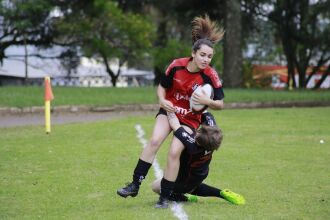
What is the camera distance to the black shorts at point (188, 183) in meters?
8.14

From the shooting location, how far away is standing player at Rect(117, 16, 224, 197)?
8.04 metres

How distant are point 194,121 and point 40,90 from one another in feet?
58.8

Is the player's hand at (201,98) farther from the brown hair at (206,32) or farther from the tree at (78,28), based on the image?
the tree at (78,28)

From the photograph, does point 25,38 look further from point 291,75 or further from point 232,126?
point 232,126

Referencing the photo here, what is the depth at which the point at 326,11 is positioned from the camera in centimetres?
3662

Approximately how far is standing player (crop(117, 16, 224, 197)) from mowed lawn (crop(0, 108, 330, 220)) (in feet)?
1.43

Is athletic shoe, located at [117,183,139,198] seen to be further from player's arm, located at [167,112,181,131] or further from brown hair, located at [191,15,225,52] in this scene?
brown hair, located at [191,15,225,52]

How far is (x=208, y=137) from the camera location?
7.83m

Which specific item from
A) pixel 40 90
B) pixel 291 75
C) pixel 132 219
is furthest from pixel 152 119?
pixel 291 75

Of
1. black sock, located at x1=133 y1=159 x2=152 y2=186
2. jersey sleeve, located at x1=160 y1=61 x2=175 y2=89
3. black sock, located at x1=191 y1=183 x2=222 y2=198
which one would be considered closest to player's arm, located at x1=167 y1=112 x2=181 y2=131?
jersey sleeve, located at x1=160 y1=61 x2=175 y2=89

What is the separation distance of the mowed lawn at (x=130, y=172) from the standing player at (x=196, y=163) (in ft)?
0.51

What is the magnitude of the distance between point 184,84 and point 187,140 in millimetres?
680

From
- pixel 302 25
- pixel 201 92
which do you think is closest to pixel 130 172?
pixel 201 92

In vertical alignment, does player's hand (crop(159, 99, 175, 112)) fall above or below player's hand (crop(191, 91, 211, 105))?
below
